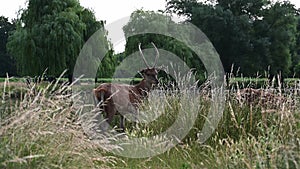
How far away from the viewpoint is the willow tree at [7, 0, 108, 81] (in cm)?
2416

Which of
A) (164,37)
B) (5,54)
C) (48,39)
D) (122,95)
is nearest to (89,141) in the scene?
(122,95)

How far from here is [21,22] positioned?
27141 millimetres

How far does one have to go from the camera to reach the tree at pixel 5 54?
5149cm

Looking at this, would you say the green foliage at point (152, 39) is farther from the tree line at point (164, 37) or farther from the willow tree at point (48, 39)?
the willow tree at point (48, 39)

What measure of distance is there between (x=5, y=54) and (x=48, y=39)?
30.5 metres

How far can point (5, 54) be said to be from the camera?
172 ft

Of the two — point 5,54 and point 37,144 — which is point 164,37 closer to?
point 37,144

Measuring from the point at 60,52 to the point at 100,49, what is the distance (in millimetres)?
2355

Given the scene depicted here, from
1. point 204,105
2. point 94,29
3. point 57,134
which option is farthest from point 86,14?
point 57,134

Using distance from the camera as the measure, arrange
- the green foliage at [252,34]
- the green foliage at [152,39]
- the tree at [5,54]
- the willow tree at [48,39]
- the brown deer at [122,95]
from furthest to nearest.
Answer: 1. the tree at [5,54]
2. the green foliage at [252,34]
3. the green foliage at [152,39]
4. the willow tree at [48,39]
5. the brown deer at [122,95]

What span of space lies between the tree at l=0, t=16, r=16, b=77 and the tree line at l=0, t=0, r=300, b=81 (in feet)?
59.5

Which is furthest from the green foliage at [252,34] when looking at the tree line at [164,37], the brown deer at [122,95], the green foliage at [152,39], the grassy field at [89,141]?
the grassy field at [89,141]

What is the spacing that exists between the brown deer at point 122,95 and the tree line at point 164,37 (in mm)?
8208

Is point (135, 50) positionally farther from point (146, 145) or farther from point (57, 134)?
point (57, 134)
